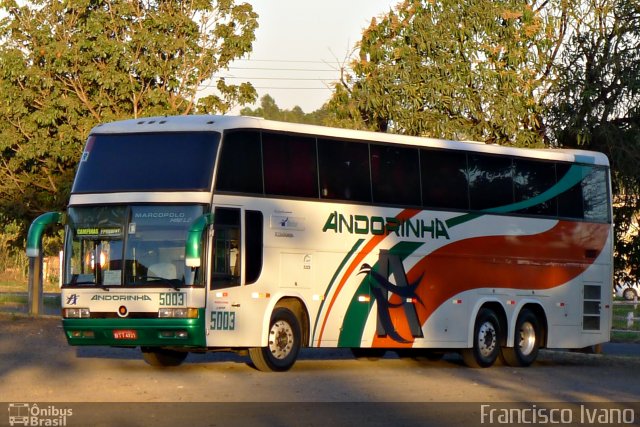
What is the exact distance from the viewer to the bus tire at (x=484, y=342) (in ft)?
78.4

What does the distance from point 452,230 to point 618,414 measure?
888 cm

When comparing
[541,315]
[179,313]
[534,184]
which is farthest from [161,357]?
[534,184]

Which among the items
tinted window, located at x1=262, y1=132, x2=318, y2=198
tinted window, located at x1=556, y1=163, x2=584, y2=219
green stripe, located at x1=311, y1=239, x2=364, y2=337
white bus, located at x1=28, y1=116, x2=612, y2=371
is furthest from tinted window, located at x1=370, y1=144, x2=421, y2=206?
tinted window, located at x1=556, y1=163, x2=584, y2=219

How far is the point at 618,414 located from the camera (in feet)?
48.7

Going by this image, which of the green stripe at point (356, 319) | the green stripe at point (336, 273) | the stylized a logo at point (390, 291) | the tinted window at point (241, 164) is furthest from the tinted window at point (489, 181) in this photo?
the tinted window at point (241, 164)

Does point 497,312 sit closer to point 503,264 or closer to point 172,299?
point 503,264

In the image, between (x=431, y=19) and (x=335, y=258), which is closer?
(x=335, y=258)

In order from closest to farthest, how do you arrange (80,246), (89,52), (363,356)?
(80,246)
(363,356)
(89,52)

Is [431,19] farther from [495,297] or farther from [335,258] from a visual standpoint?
[335,258]

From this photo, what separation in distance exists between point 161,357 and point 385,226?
4285 millimetres

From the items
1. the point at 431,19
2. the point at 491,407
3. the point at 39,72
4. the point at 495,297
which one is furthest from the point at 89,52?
the point at 491,407

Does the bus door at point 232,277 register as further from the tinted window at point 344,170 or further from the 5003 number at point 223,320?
the tinted window at point 344,170

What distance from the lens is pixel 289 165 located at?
20641mm

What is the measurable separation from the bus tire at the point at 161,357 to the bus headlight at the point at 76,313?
1.63 meters
